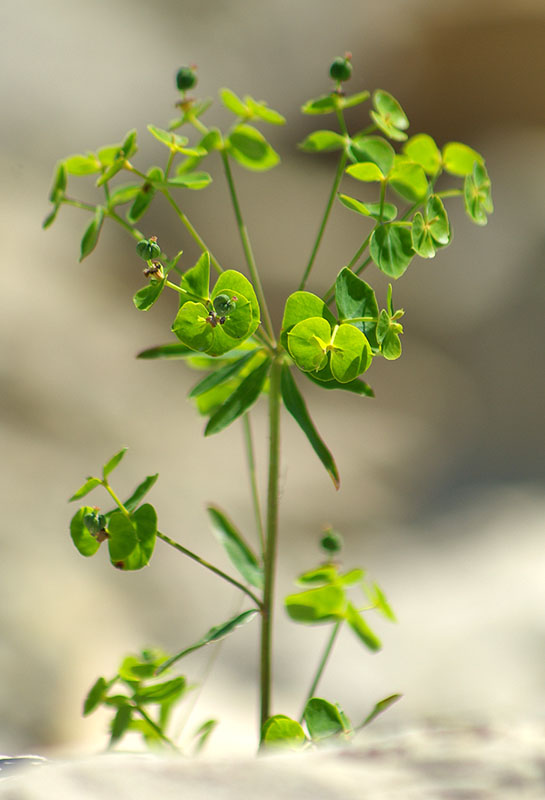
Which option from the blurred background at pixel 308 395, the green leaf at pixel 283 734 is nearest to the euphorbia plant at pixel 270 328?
the green leaf at pixel 283 734

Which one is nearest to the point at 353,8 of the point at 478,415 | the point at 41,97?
the point at 41,97

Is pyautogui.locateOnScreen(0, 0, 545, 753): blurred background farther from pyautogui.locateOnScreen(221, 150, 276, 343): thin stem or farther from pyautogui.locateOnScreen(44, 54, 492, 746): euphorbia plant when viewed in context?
pyautogui.locateOnScreen(221, 150, 276, 343): thin stem

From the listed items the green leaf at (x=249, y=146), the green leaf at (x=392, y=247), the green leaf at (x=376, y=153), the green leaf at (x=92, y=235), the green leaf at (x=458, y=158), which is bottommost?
the green leaf at (x=392, y=247)

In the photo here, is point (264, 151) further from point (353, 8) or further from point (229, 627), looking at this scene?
point (353, 8)

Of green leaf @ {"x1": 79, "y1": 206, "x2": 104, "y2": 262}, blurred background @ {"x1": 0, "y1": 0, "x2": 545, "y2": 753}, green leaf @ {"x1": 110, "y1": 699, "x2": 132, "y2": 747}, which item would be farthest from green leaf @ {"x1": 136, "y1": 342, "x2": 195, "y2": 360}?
blurred background @ {"x1": 0, "y1": 0, "x2": 545, "y2": 753}

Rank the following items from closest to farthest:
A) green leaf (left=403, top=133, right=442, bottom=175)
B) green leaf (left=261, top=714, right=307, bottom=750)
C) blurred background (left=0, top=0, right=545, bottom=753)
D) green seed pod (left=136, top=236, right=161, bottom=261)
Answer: green seed pod (left=136, top=236, right=161, bottom=261), green leaf (left=261, top=714, right=307, bottom=750), green leaf (left=403, top=133, right=442, bottom=175), blurred background (left=0, top=0, right=545, bottom=753)

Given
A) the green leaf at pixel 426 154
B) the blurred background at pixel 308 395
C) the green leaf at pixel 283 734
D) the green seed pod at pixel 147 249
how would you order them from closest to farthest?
the green seed pod at pixel 147 249 < the green leaf at pixel 283 734 < the green leaf at pixel 426 154 < the blurred background at pixel 308 395

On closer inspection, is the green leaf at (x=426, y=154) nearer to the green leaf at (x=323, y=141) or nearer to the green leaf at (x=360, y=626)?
the green leaf at (x=323, y=141)
